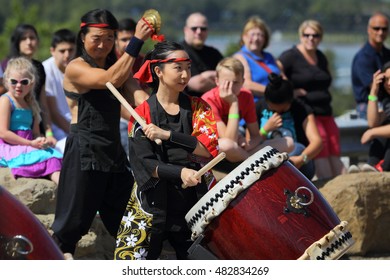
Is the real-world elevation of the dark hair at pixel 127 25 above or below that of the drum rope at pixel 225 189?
above

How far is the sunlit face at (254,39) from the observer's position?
9.74 metres

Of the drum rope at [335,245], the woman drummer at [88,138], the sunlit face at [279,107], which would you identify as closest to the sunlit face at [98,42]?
the woman drummer at [88,138]

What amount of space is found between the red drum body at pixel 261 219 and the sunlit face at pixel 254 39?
369 centimetres

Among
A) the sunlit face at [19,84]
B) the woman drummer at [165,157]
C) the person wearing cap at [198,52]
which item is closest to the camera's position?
the woman drummer at [165,157]

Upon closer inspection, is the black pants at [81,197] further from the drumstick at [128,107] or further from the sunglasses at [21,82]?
the sunglasses at [21,82]

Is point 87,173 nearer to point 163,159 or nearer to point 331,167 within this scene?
point 163,159

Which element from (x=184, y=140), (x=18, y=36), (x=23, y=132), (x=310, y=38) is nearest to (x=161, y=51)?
(x=184, y=140)

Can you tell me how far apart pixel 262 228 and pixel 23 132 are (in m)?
2.80

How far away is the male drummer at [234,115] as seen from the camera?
8.12 metres

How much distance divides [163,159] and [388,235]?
2.90 meters

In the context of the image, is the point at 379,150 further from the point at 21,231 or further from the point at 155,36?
the point at 21,231

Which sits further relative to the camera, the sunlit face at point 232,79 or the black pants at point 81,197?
the sunlit face at point 232,79

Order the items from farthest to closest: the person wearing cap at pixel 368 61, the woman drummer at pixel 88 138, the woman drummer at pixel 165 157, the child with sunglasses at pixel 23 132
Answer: the person wearing cap at pixel 368 61, the child with sunglasses at pixel 23 132, the woman drummer at pixel 88 138, the woman drummer at pixel 165 157

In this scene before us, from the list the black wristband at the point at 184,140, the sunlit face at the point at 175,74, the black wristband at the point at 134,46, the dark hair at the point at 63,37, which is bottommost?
the dark hair at the point at 63,37
